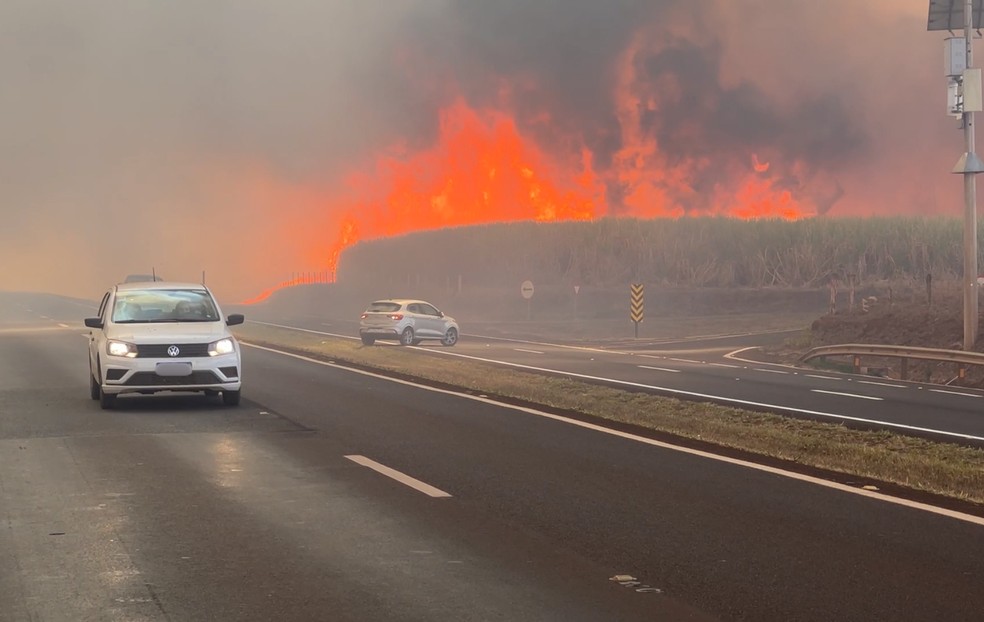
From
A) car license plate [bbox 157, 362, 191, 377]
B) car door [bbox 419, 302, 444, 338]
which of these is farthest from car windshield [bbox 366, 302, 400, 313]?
car license plate [bbox 157, 362, 191, 377]

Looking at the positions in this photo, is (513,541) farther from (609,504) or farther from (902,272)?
(902,272)

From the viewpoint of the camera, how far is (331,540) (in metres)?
7.93

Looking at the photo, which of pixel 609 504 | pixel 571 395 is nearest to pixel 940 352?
pixel 571 395

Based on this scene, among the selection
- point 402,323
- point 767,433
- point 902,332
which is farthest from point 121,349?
point 902,332

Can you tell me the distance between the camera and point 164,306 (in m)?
17.9

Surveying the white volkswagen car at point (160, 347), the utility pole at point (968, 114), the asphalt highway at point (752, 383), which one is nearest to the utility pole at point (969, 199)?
the utility pole at point (968, 114)

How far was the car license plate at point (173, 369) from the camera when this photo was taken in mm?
16281

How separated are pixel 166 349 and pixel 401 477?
6.92 metres

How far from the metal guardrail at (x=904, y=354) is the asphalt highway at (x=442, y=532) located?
14371 millimetres

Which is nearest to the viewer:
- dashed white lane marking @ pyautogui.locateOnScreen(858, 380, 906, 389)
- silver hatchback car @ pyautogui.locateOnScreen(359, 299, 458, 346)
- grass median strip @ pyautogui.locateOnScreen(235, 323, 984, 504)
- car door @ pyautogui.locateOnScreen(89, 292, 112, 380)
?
grass median strip @ pyautogui.locateOnScreen(235, 323, 984, 504)

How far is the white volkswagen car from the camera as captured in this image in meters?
16.3

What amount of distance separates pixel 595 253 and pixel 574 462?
80413 millimetres

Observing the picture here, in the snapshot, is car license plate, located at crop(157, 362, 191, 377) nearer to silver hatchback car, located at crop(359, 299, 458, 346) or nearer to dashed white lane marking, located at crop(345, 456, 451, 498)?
dashed white lane marking, located at crop(345, 456, 451, 498)

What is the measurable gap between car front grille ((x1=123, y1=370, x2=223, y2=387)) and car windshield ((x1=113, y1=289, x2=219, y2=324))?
1.25 metres
